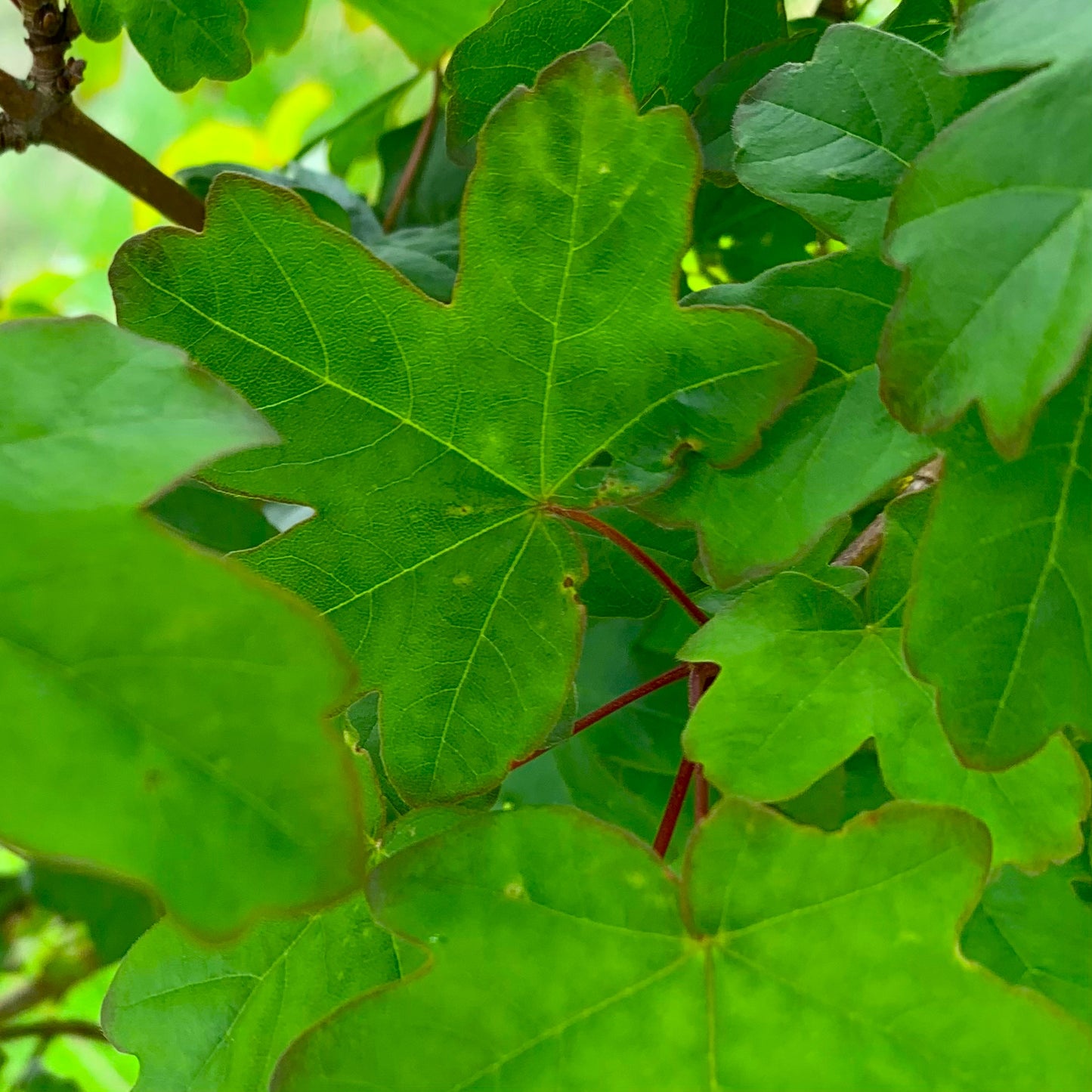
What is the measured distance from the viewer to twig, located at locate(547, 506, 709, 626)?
429 mm

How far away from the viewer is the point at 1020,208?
1.02ft

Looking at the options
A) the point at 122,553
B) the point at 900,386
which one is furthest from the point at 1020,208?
the point at 122,553

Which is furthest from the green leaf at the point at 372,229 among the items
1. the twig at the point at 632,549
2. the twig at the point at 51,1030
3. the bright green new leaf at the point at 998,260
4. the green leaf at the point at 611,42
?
the twig at the point at 51,1030

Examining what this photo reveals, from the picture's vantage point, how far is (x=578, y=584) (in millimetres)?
427

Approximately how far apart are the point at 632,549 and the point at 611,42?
24cm

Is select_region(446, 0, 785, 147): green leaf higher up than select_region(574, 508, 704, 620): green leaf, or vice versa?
select_region(446, 0, 785, 147): green leaf

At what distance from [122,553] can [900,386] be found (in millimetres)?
225

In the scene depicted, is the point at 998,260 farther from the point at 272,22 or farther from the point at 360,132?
the point at 360,132

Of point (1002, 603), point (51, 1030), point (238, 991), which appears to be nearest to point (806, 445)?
point (1002, 603)

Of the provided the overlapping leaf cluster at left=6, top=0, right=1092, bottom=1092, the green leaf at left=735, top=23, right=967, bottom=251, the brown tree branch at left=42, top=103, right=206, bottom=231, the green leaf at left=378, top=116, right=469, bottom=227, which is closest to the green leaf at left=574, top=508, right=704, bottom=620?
the overlapping leaf cluster at left=6, top=0, right=1092, bottom=1092

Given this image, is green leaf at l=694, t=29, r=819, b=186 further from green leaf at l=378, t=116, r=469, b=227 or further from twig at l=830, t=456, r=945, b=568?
green leaf at l=378, t=116, r=469, b=227

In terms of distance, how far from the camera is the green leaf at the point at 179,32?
0.51 metres

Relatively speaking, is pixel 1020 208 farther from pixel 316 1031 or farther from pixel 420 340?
pixel 316 1031

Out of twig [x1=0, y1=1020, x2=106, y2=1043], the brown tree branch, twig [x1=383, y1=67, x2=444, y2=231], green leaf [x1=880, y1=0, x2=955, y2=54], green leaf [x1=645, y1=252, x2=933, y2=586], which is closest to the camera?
green leaf [x1=645, y1=252, x2=933, y2=586]
